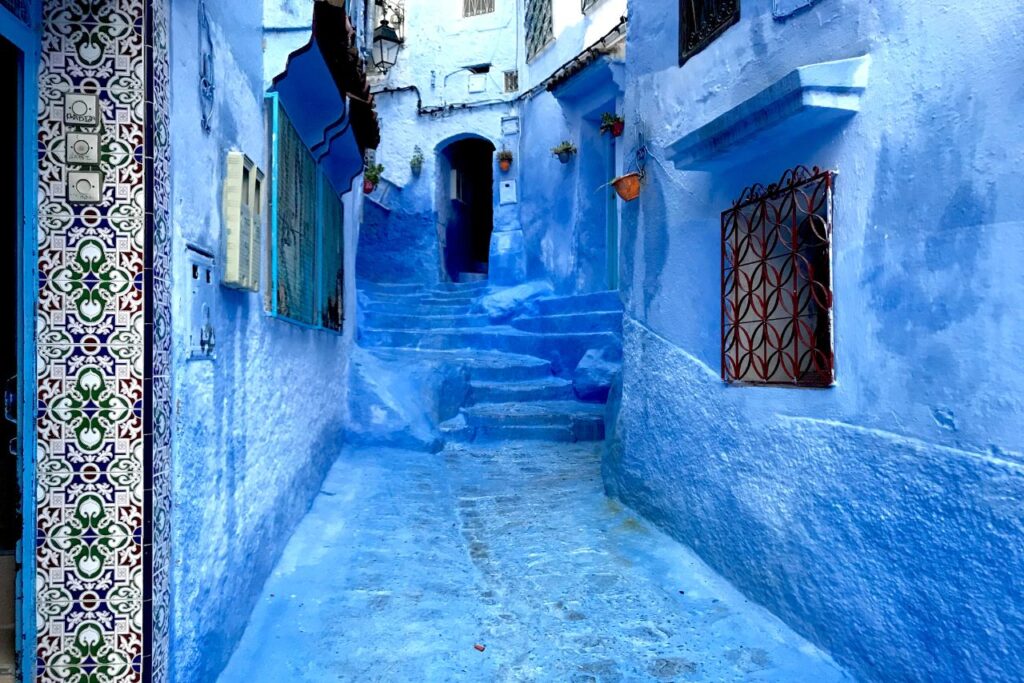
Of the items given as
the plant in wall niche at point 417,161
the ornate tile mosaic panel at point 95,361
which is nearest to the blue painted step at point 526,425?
the ornate tile mosaic panel at point 95,361

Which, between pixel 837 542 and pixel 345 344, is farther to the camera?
pixel 345 344

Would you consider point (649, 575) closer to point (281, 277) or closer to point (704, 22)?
point (281, 277)

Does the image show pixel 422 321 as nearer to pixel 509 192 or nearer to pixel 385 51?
pixel 509 192

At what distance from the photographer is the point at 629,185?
5234mm

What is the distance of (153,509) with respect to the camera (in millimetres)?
2170

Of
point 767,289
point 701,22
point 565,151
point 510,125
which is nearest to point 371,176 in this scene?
point 510,125

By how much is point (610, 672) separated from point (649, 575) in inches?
44.0

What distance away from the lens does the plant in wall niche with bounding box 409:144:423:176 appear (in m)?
16.5

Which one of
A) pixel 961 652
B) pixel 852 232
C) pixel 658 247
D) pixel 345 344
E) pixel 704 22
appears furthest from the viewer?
pixel 345 344

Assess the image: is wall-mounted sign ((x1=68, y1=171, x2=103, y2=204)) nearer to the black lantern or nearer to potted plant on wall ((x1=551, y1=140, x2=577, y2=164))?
potted plant on wall ((x1=551, y1=140, x2=577, y2=164))

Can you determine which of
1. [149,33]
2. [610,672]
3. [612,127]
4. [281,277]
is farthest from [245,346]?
[612,127]

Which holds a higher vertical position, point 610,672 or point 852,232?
point 852,232

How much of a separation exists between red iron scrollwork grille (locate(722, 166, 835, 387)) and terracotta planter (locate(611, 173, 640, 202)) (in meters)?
1.14

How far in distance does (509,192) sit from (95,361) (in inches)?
520
